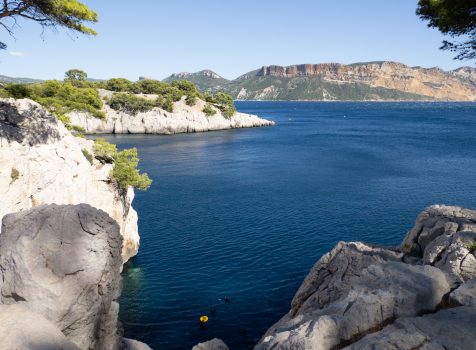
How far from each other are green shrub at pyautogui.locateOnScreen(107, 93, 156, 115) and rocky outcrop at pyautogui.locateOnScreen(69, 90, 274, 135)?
1.68 m

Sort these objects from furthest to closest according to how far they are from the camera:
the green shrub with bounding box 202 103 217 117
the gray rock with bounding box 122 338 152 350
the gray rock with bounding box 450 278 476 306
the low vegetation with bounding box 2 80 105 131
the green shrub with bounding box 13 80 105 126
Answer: the green shrub with bounding box 202 103 217 117 → the green shrub with bounding box 13 80 105 126 → the low vegetation with bounding box 2 80 105 131 → the gray rock with bounding box 122 338 152 350 → the gray rock with bounding box 450 278 476 306

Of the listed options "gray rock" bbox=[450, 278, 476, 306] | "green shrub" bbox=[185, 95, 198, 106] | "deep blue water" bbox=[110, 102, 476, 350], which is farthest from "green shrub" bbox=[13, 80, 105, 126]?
"green shrub" bbox=[185, 95, 198, 106]

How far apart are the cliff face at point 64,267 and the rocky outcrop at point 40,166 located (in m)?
8.92

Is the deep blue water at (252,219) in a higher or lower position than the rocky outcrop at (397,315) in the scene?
lower

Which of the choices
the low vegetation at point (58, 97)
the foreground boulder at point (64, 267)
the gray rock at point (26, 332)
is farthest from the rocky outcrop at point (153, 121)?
the gray rock at point (26, 332)

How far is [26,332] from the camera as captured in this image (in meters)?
13.3

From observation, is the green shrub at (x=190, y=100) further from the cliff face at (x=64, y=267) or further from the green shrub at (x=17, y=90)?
the cliff face at (x=64, y=267)

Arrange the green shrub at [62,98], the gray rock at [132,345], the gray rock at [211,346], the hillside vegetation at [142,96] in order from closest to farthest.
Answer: the gray rock at [132,345] < the gray rock at [211,346] < the green shrub at [62,98] < the hillside vegetation at [142,96]

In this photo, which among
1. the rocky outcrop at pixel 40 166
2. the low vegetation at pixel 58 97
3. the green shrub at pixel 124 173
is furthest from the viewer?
the low vegetation at pixel 58 97

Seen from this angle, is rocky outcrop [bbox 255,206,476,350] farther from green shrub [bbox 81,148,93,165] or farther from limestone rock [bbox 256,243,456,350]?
green shrub [bbox 81,148,93,165]

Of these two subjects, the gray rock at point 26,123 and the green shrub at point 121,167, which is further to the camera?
the green shrub at point 121,167

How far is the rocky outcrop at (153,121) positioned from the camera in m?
134

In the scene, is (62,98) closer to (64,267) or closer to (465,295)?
(64,267)

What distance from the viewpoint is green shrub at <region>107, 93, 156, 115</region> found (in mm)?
139363
